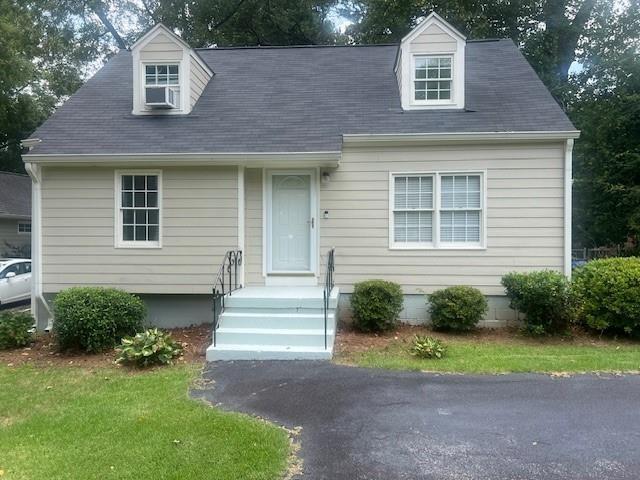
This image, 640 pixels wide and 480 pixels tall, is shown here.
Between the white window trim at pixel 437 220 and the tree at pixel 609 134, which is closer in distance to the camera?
the white window trim at pixel 437 220

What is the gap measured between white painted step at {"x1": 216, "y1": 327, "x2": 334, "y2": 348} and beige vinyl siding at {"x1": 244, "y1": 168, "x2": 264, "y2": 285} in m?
2.09

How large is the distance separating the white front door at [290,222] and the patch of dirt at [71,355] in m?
1.95

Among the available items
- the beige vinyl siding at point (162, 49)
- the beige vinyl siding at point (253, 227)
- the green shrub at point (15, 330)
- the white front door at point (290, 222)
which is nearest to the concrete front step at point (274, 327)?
the beige vinyl siding at point (253, 227)

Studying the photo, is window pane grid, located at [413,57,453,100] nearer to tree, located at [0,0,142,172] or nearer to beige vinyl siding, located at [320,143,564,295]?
beige vinyl siding, located at [320,143,564,295]

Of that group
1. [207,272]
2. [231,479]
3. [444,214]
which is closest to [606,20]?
[444,214]

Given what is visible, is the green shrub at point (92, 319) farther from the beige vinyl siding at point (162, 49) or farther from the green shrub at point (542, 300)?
the green shrub at point (542, 300)

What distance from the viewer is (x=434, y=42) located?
31.0 feet

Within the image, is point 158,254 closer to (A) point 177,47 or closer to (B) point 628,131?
(A) point 177,47

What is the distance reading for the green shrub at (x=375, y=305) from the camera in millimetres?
7969

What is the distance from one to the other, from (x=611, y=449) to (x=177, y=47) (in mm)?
9483

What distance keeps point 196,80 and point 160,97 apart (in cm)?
97

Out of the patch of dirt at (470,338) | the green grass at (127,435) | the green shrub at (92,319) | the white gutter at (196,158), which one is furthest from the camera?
the white gutter at (196,158)

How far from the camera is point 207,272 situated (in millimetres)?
8703

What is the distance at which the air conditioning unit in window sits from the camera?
376 inches
